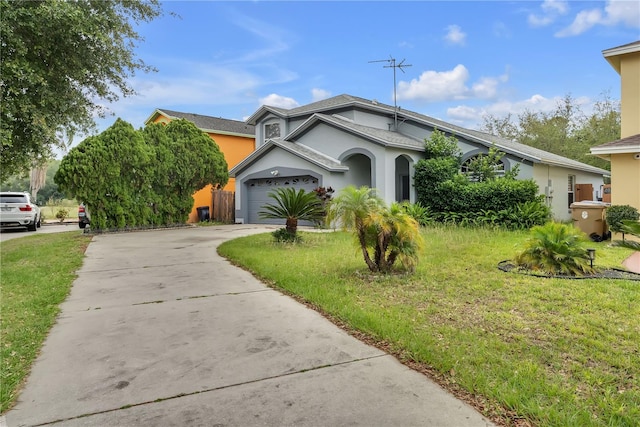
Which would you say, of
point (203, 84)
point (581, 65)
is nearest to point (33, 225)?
point (203, 84)

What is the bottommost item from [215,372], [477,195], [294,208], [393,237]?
[215,372]

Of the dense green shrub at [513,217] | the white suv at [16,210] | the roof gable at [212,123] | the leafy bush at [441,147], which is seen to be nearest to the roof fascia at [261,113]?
the roof gable at [212,123]

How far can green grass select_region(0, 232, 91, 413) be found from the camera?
3.56m

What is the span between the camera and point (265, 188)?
1973cm

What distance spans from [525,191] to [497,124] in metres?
28.3

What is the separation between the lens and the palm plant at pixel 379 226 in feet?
22.0

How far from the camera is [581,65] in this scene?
1441 cm

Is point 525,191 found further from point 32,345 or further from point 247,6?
point 32,345

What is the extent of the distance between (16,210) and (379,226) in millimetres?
19501

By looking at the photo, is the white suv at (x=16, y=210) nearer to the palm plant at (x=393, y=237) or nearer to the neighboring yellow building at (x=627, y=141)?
the palm plant at (x=393, y=237)

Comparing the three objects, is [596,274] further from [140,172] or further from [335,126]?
[140,172]

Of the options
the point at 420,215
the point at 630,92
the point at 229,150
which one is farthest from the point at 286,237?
the point at 229,150

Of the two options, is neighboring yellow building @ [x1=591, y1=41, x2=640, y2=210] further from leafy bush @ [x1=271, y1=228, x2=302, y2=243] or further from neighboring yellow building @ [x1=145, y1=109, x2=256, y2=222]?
neighboring yellow building @ [x1=145, y1=109, x2=256, y2=222]

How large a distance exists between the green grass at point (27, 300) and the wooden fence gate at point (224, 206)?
10326mm
